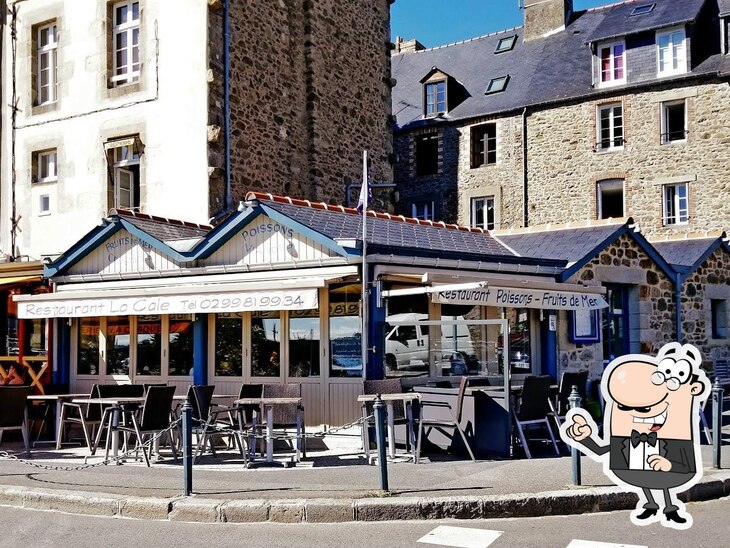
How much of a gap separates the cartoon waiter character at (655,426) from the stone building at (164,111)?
10.2m

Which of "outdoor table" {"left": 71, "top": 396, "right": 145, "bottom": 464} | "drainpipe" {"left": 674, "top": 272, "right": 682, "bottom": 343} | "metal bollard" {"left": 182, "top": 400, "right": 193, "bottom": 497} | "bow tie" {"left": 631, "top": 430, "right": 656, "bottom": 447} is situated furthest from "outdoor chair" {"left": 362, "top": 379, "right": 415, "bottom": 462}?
"drainpipe" {"left": 674, "top": 272, "right": 682, "bottom": 343}

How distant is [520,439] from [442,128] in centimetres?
1943

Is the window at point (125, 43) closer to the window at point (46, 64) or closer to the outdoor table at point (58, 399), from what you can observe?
the window at point (46, 64)

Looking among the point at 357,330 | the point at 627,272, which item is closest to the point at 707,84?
the point at 627,272

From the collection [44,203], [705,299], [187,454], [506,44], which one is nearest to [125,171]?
[44,203]

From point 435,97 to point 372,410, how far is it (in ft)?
66.6

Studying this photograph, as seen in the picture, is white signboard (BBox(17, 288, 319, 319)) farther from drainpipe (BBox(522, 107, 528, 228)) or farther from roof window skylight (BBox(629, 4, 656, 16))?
roof window skylight (BBox(629, 4, 656, 16))

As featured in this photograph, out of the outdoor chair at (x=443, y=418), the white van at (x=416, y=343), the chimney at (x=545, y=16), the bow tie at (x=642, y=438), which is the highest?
the chimney at (x=545, y=16)

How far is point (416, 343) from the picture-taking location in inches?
418

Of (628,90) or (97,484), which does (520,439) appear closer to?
(97,484)

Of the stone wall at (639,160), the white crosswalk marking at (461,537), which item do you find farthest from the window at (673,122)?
the white crosswalk marking at (461,537)

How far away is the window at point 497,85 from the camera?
27312 mm

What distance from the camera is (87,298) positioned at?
11.5 m

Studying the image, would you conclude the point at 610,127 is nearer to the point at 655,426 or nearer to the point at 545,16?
the point at 545,16
